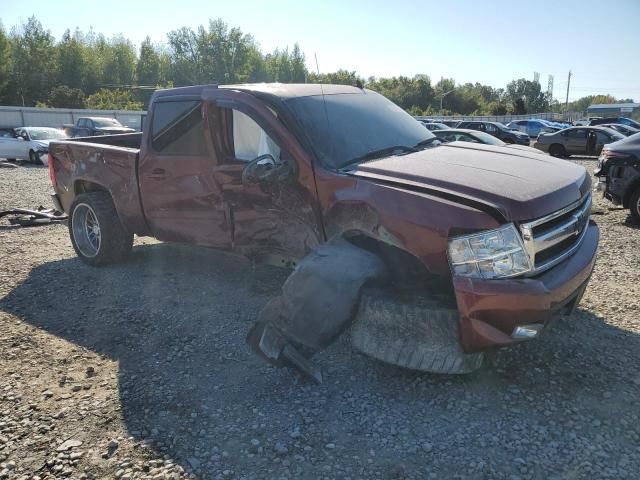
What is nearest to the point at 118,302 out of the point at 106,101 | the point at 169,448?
the point at 169,448

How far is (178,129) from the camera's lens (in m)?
4.94

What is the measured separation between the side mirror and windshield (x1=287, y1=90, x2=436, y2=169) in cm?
25

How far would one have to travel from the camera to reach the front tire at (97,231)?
231 inches

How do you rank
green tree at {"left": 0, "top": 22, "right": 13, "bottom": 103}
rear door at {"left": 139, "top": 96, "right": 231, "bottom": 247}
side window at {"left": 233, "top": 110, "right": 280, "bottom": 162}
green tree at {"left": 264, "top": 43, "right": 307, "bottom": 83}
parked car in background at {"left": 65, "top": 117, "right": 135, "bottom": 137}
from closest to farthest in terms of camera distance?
side window at {"left": 233, "top": 110, "right": 280, "bottom": 162}, rear door at {"left": 139, "top": 96, "right": 231, "bottom": 247}, parked car in background at {"left": 65, "top": 117, "right": 135, "bottom": 137}, green tree at {"left": 0, "top": 22, "right": 13, "bottom": 103}, green tree at {"left": 264, "top": 43, "right": 307, "bottom": 83}

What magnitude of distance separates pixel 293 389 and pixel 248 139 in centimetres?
208

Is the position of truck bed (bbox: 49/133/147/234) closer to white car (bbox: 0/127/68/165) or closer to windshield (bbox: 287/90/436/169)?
windshield (bbox: 287/90/436/169)

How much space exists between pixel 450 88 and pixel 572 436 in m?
103

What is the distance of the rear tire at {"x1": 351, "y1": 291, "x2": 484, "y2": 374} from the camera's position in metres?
3.16

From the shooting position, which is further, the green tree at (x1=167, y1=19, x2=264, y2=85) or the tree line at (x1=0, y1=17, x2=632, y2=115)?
the green tree at (x1=167, y1=19, x2=264, y2=85)

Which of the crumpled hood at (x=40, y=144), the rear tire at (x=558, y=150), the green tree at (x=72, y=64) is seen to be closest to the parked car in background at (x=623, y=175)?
the rear tire at (x=558, y=150)

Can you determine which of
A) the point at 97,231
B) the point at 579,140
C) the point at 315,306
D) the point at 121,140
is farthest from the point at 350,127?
the point at 579,140

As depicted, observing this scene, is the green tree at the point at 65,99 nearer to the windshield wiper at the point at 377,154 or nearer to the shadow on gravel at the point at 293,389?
the shadow on gravel at the point at 293,389

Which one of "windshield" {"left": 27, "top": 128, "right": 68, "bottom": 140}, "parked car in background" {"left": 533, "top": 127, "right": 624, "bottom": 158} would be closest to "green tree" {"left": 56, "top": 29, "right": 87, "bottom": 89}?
"windshield" {"left": 27, "top": 128, "right": 68, "bottom": 140}

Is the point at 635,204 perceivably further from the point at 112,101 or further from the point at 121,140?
the point at 112,101
